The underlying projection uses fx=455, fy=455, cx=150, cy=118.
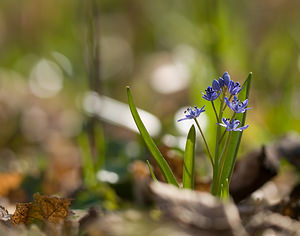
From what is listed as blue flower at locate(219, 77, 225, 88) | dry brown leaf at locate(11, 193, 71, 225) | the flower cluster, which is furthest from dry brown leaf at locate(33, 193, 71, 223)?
blue flower at locate(219, 77, 225, 88)

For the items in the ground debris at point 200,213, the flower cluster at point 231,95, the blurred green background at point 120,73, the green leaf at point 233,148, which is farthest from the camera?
the blurred green background at point 120,73

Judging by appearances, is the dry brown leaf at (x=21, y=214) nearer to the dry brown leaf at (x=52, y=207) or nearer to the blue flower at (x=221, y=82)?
the dry brown leaf at (x=52, y=207)

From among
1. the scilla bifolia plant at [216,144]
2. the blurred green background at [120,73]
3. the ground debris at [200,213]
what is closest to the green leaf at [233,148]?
the scilla bifolia plant at [216,144]

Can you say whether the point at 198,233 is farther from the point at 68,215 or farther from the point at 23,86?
the point at 23,86

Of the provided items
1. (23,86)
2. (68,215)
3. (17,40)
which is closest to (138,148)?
(68,215)

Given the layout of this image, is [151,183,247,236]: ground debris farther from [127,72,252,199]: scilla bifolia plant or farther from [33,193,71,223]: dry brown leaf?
[33,193,71,223]: dry brown leaf

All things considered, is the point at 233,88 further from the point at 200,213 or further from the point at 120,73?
the point at 120,73
